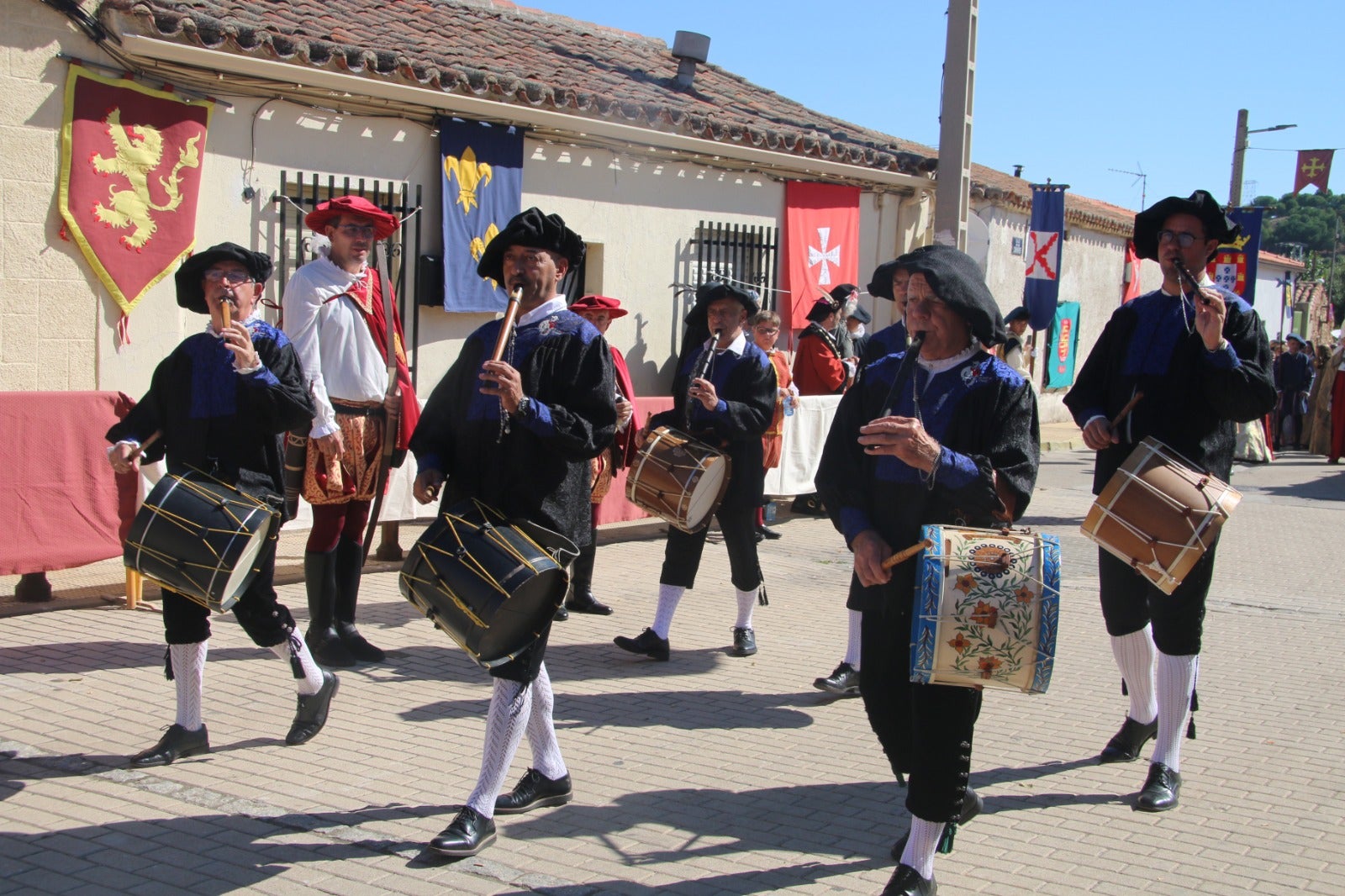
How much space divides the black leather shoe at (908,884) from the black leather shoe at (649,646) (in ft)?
9.80

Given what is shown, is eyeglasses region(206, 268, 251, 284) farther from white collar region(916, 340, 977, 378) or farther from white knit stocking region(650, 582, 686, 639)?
white knit stocking region(650, 582, 686, 639)

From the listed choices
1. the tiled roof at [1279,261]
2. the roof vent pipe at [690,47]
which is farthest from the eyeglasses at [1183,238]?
the tiled roof at [1279,261]

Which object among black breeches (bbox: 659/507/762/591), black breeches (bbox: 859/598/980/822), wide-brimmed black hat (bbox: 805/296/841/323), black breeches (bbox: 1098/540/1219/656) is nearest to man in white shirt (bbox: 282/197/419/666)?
black breeches (bbox: 659/507/762/591)

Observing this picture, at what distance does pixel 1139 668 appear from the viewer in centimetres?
531

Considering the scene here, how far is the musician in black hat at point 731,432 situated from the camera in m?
6.71

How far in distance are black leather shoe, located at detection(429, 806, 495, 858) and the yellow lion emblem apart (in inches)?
220

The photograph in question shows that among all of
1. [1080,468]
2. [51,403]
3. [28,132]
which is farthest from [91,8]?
[1080,468]

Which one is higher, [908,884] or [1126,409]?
[1126,409]

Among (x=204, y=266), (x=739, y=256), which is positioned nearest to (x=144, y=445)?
(x=204, y=266)

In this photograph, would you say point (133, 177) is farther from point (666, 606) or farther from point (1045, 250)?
point (1045, 250)

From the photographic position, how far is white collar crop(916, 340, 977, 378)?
13.1 ft

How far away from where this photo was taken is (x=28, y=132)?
7980mm

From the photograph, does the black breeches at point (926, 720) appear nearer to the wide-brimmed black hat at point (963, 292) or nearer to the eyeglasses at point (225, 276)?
the wide-brimmed black hat at point (963, 292)

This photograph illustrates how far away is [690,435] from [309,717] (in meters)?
2.36
